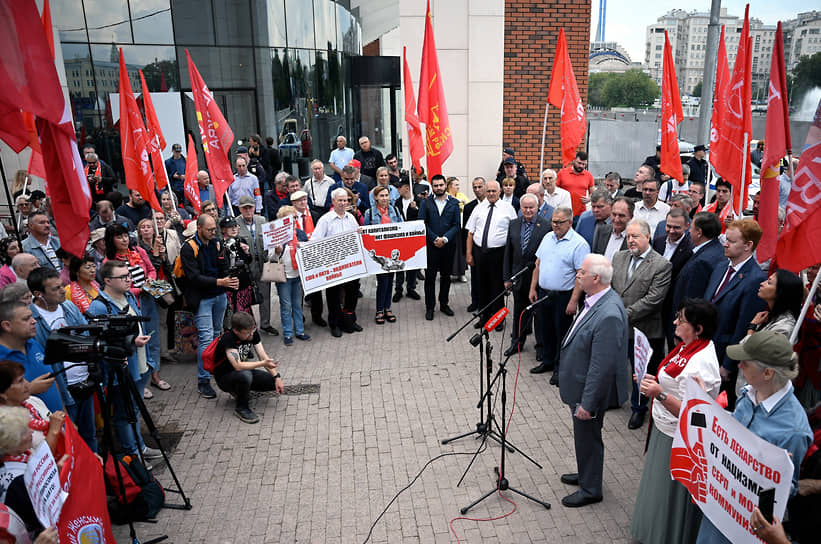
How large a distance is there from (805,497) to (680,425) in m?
0.71

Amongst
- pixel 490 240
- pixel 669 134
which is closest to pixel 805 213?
pixel 669 134

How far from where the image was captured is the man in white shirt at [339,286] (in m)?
8.86

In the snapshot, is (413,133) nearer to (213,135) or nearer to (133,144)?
(213,135)

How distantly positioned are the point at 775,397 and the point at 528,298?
5.15 meters

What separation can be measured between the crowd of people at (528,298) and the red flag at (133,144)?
455 millimetres

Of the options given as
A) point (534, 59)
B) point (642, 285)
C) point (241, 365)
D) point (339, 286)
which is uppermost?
point (534, 59)

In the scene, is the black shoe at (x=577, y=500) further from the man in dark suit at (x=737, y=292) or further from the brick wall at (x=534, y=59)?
the brick wall at (x=534, y=59)

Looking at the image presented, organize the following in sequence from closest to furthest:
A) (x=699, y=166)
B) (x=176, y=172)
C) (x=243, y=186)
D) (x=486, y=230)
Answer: (x=486, y=230)
(x=243, y=186)
(x=699, y=166)
(x=176, y=172)

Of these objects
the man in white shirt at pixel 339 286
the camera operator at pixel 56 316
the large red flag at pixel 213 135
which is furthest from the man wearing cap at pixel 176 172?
the camera operator at pixel 56 316

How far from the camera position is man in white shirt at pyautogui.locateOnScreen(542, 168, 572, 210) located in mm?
9742

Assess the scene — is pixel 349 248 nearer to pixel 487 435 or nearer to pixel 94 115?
pixel 487 435

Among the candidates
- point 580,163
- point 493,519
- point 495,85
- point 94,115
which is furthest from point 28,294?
point 94,115

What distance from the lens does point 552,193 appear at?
9906 mm

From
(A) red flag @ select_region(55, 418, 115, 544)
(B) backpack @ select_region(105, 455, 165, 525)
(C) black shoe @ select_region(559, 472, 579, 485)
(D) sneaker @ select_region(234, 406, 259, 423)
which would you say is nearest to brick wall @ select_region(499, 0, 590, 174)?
(D) sneaker @ select_region(234, 406, 259, 423)
